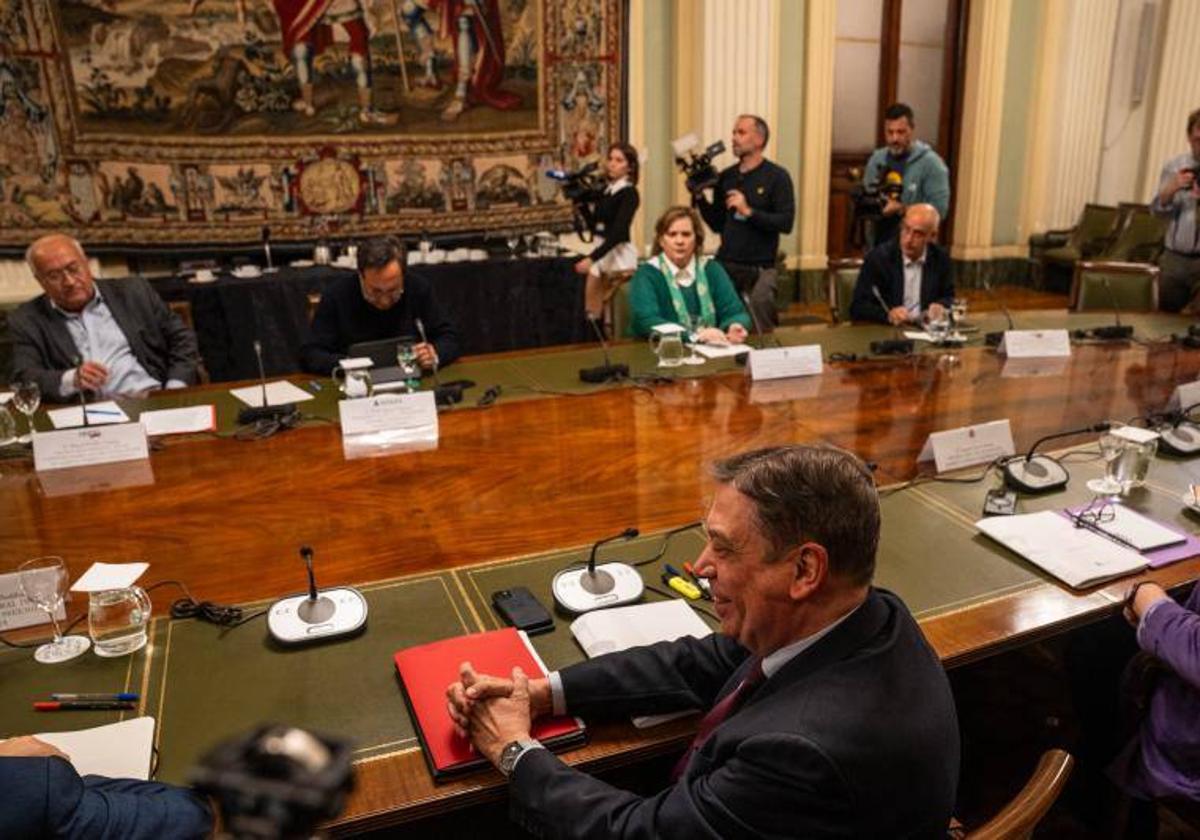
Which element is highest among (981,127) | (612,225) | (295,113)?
(295,113)

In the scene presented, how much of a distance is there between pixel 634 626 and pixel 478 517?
62 centimetres

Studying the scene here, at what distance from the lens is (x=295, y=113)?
5684 mm

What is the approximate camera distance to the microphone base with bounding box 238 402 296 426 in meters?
2.71

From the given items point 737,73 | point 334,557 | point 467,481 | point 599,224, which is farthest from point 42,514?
point 737,73

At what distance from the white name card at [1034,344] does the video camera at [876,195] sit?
189 centimetres

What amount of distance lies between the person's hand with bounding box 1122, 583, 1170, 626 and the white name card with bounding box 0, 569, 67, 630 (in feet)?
6.46

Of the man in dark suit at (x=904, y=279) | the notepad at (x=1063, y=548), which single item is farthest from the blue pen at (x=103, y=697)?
the man in dark suit at (x=904, y=279)

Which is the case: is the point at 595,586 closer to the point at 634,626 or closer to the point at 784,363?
the point at 634,626

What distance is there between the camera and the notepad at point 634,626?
4.94 ft

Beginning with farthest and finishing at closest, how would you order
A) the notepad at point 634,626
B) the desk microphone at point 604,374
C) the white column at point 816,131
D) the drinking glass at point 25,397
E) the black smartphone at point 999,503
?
1. the white column at point 816,131
2. the desk microphone at point 604,374
3. the drinking glass at point 25,397
4. the black smartphone at point 999,503
5. the notepad at point 634,626

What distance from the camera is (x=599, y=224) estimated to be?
5.43 meters

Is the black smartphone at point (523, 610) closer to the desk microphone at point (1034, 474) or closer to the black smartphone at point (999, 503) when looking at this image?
the black smartphone at point (999, 503)

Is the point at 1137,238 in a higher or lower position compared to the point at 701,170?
lower

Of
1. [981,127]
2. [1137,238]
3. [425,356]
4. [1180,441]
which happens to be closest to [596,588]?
[425,356]
